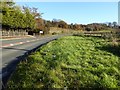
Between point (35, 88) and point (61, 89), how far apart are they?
0.72 m

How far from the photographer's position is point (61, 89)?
8477mm

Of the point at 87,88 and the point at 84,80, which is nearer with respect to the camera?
the point at 87,88

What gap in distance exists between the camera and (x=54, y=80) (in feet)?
30.5

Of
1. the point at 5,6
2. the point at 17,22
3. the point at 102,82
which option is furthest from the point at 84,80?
the point at 17,22

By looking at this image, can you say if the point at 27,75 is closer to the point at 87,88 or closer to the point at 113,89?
the point at 87,88

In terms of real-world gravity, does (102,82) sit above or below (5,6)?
below

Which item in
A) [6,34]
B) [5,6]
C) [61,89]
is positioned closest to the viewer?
[61,89]

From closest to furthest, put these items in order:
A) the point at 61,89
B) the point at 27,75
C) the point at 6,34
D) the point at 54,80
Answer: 1. the point at 61,89
2. the point at 54,80
3. the point at 27,75
4. the point at 6,34

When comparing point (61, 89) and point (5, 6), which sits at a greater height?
point (5, 6)

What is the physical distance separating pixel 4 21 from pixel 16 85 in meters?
54.6

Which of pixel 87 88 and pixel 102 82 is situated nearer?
pixel 87 88

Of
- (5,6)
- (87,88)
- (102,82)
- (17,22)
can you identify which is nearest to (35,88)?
(87,88)

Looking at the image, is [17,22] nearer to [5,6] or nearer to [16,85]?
[5,6]

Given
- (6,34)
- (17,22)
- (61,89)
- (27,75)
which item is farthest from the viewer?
(17,22)
